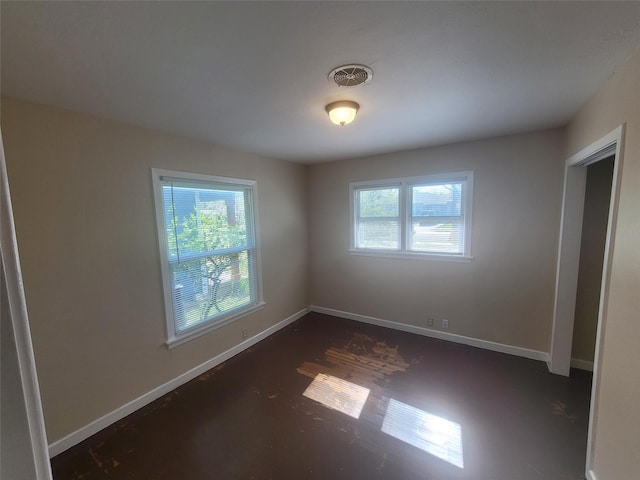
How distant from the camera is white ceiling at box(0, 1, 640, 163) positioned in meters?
1.09

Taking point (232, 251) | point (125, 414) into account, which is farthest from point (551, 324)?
point (125, 414)

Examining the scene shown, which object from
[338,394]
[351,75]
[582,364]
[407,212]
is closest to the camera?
[351,75]

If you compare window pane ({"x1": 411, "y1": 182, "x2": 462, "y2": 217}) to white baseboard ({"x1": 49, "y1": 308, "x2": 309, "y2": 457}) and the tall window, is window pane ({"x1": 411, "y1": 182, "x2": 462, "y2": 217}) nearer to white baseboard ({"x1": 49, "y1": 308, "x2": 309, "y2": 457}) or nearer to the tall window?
the tall window

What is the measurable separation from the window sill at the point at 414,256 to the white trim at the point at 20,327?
11.5ft

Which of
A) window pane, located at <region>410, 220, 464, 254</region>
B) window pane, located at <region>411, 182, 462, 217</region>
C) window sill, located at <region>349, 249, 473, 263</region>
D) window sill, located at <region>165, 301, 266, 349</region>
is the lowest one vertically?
window sill, located at <region>165, 301, 266, 349</region>

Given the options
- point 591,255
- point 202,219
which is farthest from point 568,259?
point 202,219

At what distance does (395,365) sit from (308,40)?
9.86 ft

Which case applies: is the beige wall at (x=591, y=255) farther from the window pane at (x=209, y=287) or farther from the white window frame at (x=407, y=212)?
the window pane at (x=209, y=287)

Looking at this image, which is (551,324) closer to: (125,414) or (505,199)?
(505,199)

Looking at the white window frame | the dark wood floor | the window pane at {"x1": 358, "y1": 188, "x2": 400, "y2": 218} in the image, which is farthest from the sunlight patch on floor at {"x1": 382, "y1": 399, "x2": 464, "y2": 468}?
the window pane at {"x1": 358, "y1": 188, "x2": 400, "y2": 218}

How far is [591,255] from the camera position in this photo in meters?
2.61

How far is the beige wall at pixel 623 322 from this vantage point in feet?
4.26

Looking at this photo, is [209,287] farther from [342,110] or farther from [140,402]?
[342,110]

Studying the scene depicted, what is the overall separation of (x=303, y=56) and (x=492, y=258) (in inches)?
114
